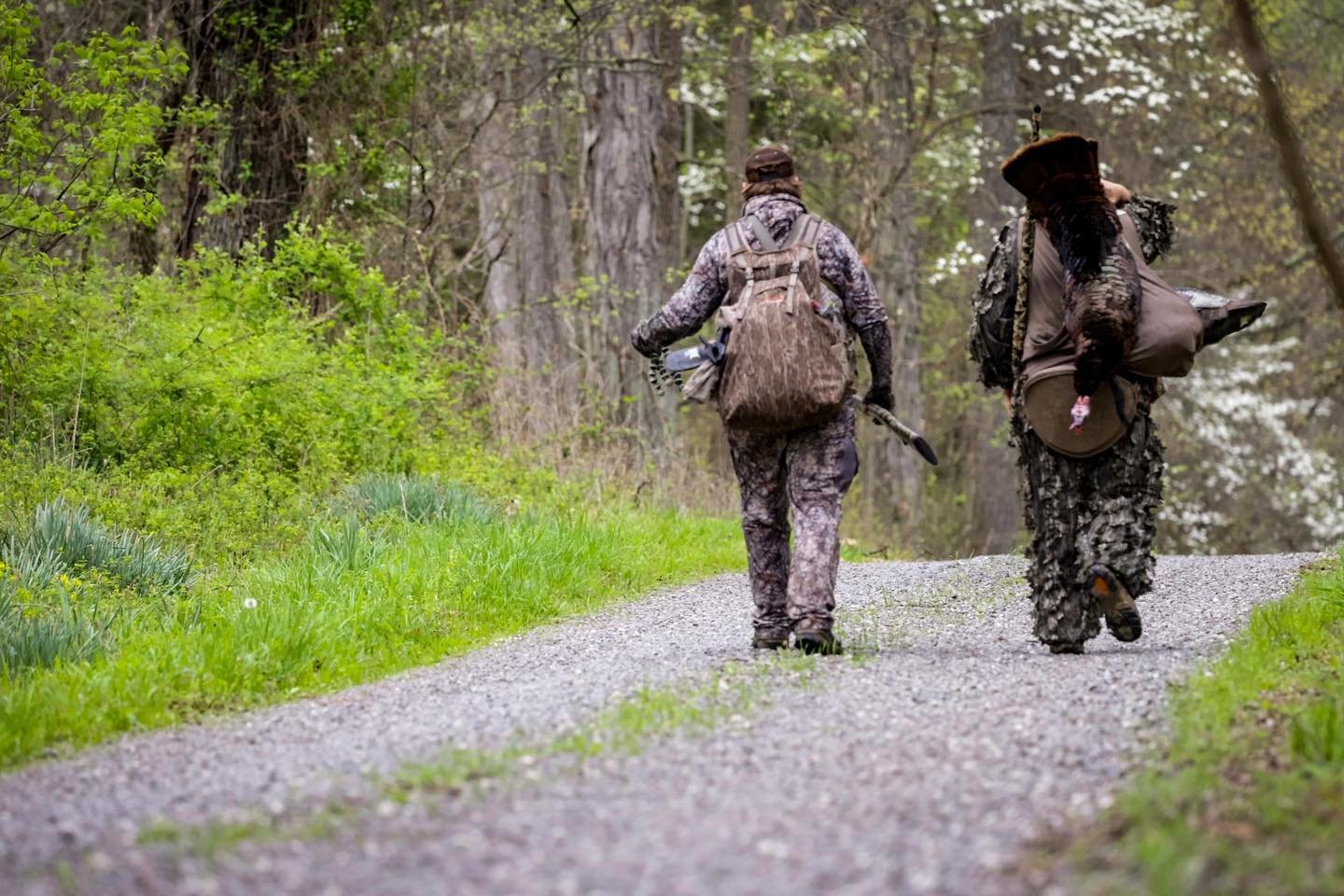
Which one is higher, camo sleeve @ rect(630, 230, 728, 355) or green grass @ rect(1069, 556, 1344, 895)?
camo sleeve @ rect(630, 230, 728, 355)

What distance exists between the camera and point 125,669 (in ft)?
19.0

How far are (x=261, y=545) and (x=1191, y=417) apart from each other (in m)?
18.7

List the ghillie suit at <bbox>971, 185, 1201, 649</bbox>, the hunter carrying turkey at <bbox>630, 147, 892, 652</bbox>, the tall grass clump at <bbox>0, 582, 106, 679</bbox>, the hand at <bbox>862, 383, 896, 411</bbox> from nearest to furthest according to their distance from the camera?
the tall grass clump at <bbox>0, 582, 106, 679</bbox>
the ghillie suit at <bbox>971, 185, 1201, 649</bbox>
the hunter carrying turkey at <bbox>630, 147, 892, 652</bbox>
the hand at <bbox>862, 383, 896, 411</bbox>

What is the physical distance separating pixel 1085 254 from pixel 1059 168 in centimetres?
35

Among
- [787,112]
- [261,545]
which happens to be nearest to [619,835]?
[261,545]

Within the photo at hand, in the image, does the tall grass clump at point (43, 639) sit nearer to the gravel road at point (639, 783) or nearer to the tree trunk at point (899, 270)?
the gravel road at point (639, 783)

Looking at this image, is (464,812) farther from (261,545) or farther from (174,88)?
(174,88)

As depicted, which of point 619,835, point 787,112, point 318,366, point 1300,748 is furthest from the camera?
point 787,112

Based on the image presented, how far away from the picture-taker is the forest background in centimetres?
1051

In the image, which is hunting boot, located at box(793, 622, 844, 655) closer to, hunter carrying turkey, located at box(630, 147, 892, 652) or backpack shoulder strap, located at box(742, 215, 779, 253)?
A: hunter carrying turkey, located at box(630, 147, 892, 652)

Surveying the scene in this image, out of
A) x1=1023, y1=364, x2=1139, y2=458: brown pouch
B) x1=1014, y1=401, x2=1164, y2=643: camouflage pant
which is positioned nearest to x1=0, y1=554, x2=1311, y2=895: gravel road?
x1=1014, y1=401, x2=1164, y2=643: camouflage pant

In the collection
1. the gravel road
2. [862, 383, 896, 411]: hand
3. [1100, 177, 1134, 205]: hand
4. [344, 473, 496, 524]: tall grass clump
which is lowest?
the gravel road

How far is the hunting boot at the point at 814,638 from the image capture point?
21.5ft

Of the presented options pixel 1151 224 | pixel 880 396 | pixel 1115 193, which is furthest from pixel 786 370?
pixel 1151 224
